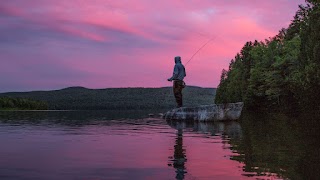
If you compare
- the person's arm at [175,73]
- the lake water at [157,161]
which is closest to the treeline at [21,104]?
the person's arm at [175,73]

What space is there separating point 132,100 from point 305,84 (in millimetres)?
103909

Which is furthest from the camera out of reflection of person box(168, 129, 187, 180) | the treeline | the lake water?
the treeline

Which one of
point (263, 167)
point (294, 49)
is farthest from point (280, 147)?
point (294, 49)

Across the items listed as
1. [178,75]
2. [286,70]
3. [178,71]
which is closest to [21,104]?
[286,70]

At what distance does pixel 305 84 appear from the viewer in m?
43.8

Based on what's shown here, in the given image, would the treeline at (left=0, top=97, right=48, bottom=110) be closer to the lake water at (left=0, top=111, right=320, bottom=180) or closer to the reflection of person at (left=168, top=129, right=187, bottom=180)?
the lake water at (left=0, top=111, right=320, bottom=180)

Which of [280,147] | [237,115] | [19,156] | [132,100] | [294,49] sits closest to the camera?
[19,156]

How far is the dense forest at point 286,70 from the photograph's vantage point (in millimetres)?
40375

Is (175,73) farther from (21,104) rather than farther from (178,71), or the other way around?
(21,104)

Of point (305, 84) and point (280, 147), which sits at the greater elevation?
point (305, 84)

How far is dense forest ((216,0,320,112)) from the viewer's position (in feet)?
132

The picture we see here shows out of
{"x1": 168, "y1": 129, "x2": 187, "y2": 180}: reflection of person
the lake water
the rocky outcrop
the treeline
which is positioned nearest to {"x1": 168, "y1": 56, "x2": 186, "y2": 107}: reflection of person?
the rocky outcrop

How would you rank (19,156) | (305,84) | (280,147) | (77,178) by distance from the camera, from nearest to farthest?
(77,178)
(19,156)
(280,147)
(305,84)

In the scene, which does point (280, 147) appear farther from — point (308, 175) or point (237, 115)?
point (237, 115)
